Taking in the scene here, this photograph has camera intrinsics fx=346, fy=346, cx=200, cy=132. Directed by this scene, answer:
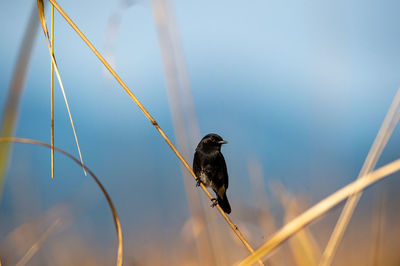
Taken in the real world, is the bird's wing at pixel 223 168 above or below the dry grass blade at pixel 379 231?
below

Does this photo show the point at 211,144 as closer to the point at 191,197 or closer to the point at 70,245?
the point at 70,245

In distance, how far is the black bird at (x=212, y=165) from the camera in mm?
3666

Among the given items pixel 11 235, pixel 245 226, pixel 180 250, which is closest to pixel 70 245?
pixel 180 250

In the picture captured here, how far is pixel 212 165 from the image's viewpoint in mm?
3668

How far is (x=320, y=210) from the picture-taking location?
865mm

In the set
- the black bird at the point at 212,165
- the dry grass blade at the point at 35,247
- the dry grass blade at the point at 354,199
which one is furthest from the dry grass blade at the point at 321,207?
the black bird at the point at 212,165

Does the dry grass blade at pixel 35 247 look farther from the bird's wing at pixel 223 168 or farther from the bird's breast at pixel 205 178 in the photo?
the bird's wing at pixel 223 168

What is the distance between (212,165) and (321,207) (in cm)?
281

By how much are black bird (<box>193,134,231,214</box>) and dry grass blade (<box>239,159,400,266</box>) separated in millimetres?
2646

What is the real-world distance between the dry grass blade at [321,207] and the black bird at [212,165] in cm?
265

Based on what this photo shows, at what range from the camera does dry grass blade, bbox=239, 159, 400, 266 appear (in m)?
0.87

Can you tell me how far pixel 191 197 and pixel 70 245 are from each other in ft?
6.19

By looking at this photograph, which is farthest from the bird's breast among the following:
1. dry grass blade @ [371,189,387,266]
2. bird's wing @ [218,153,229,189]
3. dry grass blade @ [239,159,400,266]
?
dry grass blade @ [239,159,400,266]

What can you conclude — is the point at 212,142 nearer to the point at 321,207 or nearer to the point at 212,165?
the point at 212,165
